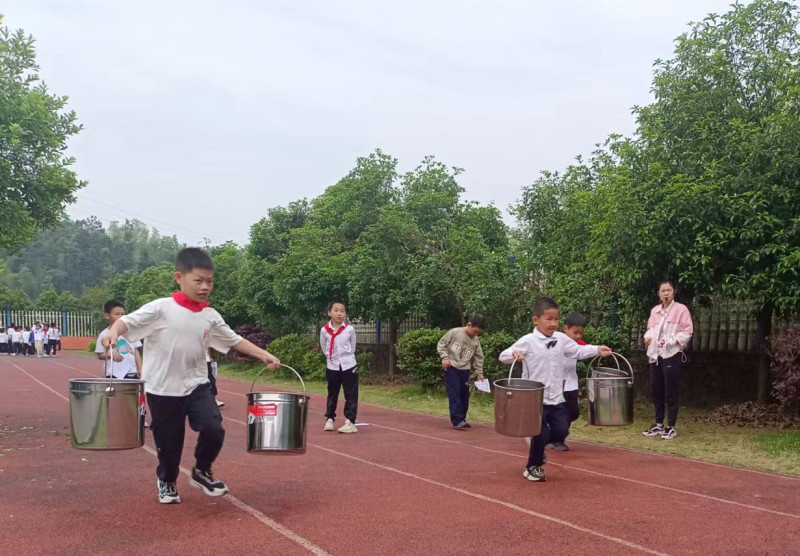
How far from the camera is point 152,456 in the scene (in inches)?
283

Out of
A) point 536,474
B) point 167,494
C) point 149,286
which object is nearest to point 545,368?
point 536,474

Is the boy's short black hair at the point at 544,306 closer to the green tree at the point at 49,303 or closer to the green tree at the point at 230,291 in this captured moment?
the green tree at the point at 230,291

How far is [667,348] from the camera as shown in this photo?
843 centimetres

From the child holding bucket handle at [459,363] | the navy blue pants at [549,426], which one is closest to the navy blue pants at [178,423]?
the navy blue pants at [549,426]

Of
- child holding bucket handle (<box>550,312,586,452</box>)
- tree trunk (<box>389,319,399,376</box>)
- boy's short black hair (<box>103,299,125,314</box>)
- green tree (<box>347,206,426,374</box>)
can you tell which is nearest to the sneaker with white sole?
child holding bucket handle (<box>550,312,586,452</box>)

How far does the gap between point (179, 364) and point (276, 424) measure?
782mm

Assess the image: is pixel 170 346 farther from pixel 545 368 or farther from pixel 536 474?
pixel 536 474

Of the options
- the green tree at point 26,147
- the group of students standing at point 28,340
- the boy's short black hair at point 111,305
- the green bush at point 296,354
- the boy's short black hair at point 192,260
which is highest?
the green tree at point 26,147

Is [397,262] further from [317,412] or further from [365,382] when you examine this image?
[317,412]

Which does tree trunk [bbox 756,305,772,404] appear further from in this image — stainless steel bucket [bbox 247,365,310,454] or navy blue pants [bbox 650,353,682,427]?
Result: stainless steel bucket [bbox 247,365,310,454]

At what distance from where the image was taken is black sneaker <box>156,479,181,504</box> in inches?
205

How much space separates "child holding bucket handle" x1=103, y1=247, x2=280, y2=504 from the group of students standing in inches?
1184

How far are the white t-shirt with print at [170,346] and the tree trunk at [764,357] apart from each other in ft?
25.0

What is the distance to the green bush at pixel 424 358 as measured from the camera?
14023 mm
